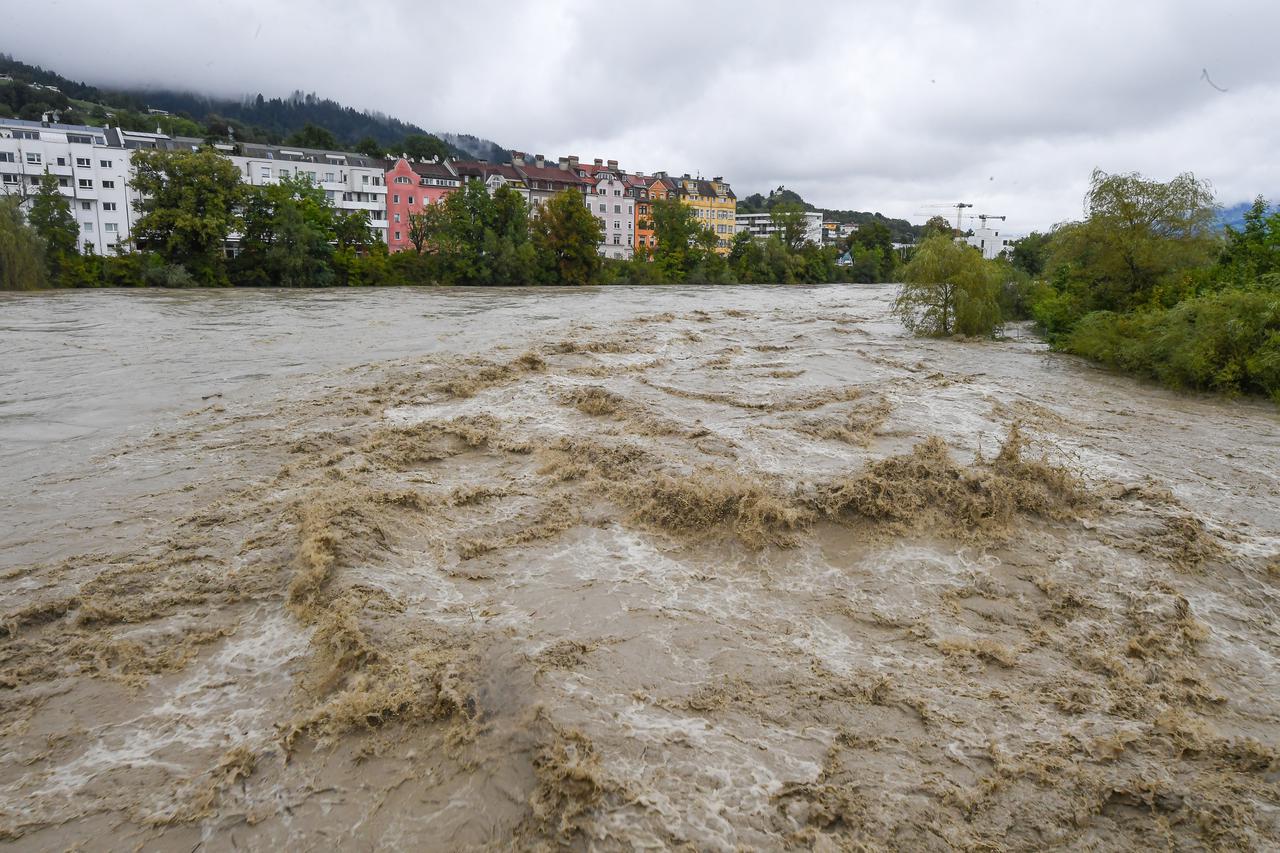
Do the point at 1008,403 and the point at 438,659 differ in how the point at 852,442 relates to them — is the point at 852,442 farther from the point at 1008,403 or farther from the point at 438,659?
the point at 438,659

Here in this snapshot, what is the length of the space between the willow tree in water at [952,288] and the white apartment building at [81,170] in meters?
75.1

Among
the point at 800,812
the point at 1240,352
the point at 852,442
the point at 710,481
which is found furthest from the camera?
the point at 1240,352

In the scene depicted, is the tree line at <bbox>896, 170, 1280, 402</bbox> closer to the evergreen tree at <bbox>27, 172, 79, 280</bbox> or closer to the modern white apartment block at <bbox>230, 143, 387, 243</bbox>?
the evergreen tree at <bbox>27, 172, 79, 280</bbox>

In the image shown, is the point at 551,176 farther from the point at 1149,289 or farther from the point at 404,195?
the point at 1149,289

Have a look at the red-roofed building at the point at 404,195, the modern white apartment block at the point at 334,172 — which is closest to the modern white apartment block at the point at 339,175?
the modern white apartment block at the point at 334,172

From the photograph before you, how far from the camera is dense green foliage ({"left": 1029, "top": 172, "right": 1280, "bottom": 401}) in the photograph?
17.4 m

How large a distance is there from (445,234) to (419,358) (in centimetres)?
4197

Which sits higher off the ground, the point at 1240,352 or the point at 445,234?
the point at 445,234

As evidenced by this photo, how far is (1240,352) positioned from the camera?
56.6 feet

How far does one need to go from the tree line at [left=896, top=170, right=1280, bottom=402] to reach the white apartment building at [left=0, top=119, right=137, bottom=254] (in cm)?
7652

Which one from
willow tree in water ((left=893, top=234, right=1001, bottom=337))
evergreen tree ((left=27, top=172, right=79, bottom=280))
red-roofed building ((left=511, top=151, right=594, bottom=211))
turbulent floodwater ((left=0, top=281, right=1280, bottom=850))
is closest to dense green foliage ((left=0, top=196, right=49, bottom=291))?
evergreen tree ((left=27, top=172, right=79, bottom=280))

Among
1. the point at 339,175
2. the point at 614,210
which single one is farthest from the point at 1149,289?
the point at 614,210

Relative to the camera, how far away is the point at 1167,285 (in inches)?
899

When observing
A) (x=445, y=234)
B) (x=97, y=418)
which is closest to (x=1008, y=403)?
(x=97, y=418)
